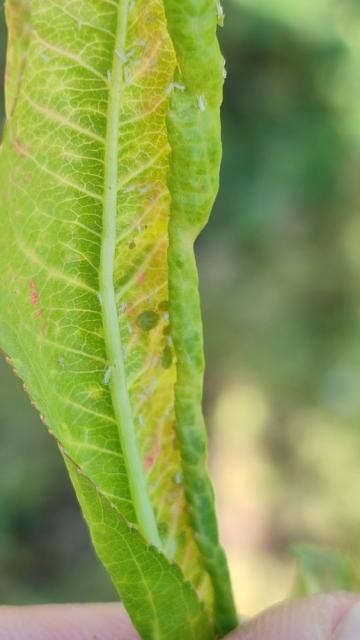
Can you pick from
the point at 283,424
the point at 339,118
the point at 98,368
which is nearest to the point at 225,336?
the point at 283,424

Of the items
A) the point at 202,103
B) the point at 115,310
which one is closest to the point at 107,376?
the point at 115,310

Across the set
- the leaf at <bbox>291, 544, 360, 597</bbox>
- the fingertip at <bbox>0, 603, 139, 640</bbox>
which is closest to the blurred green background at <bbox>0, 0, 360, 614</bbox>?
the fingertip at <bbox>0, 603, 139, 640</bbox>

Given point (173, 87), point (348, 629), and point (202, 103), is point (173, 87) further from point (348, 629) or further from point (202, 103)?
point (348, 629)

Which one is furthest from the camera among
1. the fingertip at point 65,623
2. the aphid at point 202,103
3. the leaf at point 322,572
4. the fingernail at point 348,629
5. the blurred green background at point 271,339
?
the blurred green background at point 271,339

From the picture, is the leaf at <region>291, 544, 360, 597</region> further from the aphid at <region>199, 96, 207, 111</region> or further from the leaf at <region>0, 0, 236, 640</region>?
the aphid at <region>199, 96, 207, 111</region>

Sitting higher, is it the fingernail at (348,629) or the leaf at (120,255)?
the leaf at (120,255)

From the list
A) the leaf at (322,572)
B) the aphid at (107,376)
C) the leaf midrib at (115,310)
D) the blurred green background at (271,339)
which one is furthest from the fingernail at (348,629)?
the blurred green background at (271,339)

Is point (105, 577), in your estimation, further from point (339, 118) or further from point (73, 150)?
point (73, 150)

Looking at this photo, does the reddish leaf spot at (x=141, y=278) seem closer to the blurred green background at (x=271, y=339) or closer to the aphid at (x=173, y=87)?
the aphid at (x=173, y=87)
